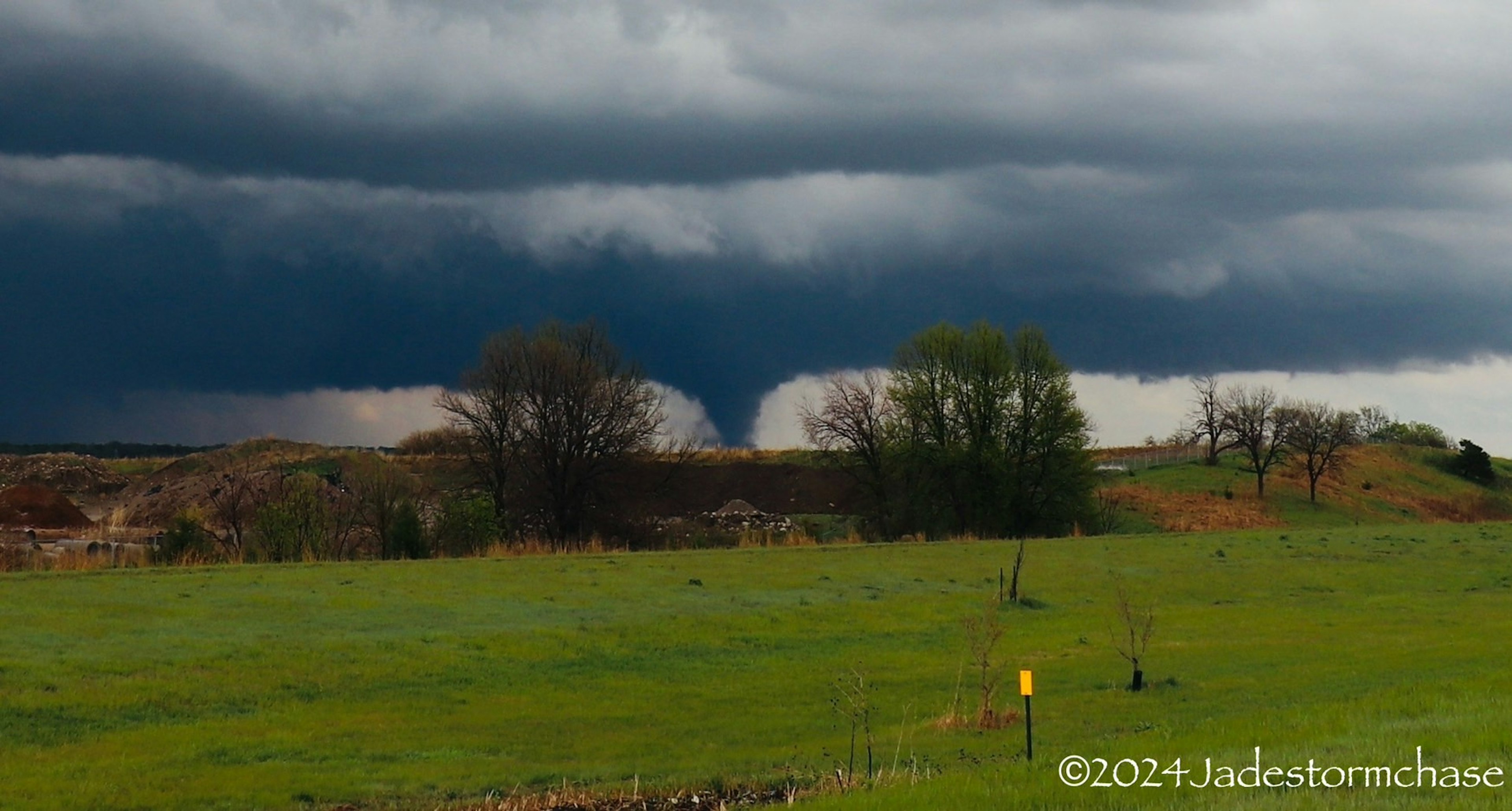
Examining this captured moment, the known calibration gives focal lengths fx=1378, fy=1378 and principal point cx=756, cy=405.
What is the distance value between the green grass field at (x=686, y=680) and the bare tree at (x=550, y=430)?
3225 cm

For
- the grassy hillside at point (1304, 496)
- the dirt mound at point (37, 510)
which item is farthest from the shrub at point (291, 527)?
the grassy hillside at point (1304, 496)

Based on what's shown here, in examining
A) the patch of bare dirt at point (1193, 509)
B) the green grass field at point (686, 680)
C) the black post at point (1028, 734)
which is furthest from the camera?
the patch of bare dirt at point (1193, 509)

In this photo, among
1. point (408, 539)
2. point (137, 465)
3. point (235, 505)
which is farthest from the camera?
point (137, 465)

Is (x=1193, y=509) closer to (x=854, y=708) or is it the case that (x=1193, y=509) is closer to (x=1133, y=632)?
(x=1133, y=632)

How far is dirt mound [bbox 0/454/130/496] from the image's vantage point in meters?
96.1

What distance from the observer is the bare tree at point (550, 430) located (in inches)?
2940

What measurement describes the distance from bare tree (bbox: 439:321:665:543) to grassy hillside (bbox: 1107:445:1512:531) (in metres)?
32.2

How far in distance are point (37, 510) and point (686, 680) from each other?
6037cm

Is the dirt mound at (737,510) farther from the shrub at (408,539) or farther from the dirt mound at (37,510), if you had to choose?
the shrub at (408,539)

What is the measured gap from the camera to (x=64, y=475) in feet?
321

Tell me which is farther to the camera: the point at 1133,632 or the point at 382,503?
the point at 382,503

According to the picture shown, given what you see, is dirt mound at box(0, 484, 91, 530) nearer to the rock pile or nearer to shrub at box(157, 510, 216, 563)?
shrub at box(157, 510, 216, 563)

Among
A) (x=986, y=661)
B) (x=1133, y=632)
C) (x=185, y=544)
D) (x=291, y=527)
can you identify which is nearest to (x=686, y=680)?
(x=986, y=661)

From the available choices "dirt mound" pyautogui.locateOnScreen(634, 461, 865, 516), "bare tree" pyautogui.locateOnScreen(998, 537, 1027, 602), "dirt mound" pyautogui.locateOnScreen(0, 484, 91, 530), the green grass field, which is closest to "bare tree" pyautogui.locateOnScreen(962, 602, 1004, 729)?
the green grass field
